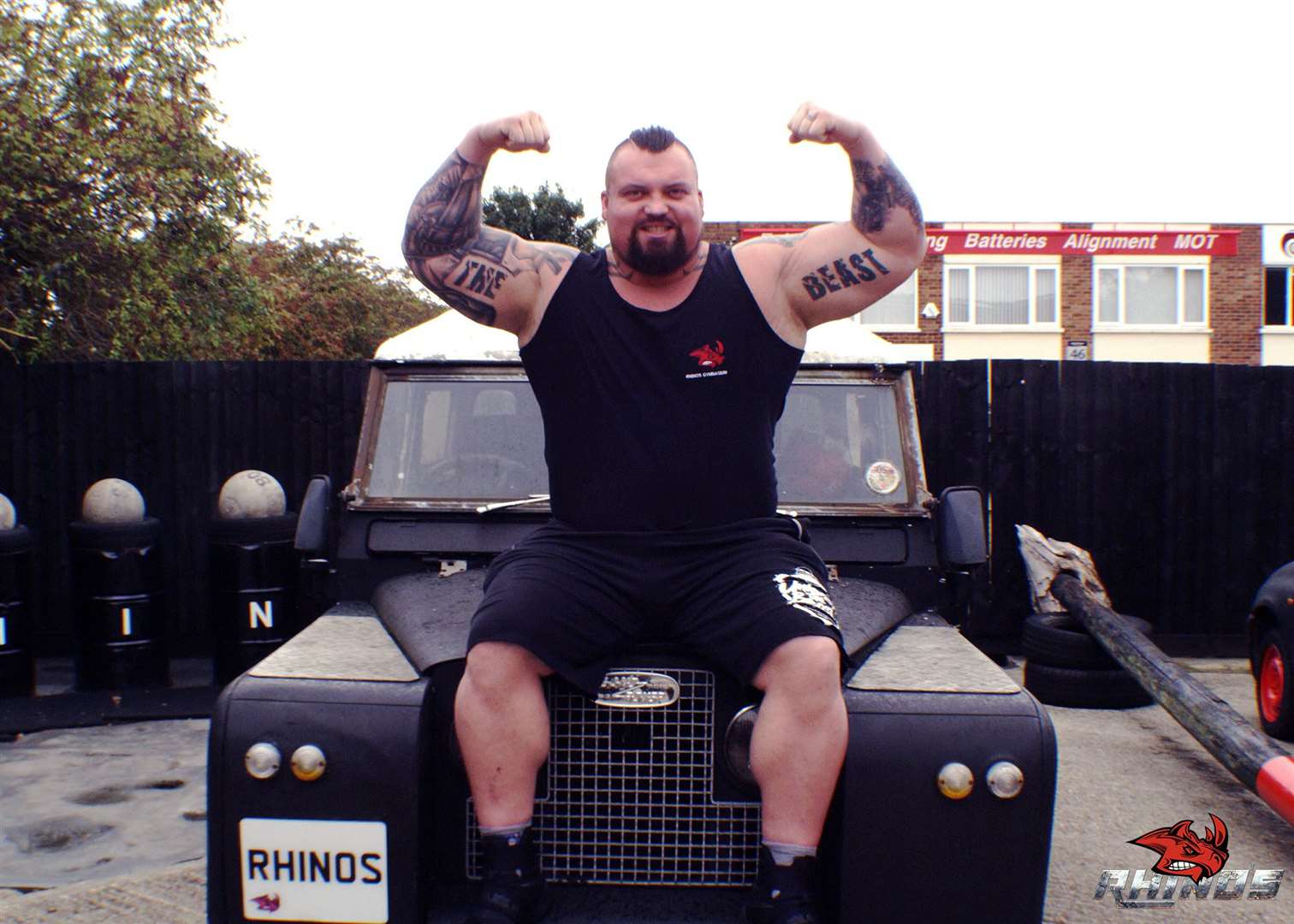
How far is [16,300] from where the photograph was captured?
1028 cm

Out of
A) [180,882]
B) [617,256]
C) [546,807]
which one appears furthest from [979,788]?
[180,882]

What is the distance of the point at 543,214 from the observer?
35.7 metres

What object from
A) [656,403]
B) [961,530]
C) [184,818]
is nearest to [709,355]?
[656,403]

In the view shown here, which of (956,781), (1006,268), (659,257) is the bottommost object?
(956,781)

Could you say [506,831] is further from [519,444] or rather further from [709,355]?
[519,444]

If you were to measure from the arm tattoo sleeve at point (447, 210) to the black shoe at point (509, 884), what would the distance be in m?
1.39

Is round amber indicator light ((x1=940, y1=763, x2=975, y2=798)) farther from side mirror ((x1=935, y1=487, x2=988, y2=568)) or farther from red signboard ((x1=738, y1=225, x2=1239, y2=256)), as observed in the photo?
red signboard ((x1=738, y1=225, x2=1239, y2=256))

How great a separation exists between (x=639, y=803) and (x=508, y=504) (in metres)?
1.34

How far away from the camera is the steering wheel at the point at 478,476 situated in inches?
149

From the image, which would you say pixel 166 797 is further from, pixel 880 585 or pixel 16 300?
pixel 16 300

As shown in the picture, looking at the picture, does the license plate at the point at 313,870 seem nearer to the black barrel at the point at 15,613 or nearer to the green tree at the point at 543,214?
the black barrel at the point at 15,613

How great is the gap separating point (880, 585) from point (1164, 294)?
2944 centimetres

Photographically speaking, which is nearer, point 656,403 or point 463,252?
point 656,403

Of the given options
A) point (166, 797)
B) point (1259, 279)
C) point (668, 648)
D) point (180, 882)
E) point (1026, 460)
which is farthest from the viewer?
point (1259, 279)
